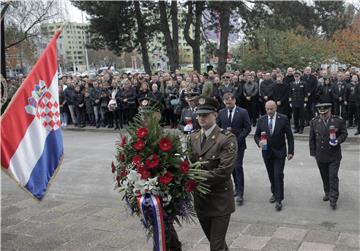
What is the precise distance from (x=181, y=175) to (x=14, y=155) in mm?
2111

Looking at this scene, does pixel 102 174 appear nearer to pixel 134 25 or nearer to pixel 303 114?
pixel 303 114

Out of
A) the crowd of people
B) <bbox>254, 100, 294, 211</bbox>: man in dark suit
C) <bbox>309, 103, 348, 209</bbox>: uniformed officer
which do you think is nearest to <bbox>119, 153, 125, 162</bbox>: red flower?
<bbox>254, 100, 294, 211</bbox>: man in dark suit

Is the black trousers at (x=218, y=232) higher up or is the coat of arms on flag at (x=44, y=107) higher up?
the coat of arms on flag at (x=44, y=107)

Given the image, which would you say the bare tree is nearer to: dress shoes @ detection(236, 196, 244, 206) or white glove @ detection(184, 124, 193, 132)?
white glove @ detection(184, 124, 193, 132)

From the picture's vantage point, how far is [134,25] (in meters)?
27.3

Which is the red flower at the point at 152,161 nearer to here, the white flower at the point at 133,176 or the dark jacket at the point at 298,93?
the white flower at the point at 133,176

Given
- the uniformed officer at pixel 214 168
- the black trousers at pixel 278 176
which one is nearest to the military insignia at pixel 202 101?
the uniformed officer at pixel 214 168

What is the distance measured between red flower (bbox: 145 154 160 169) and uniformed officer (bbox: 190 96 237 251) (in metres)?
0.66

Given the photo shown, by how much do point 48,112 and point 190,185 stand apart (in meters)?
2.25

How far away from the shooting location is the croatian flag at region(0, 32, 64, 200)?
5.14 m

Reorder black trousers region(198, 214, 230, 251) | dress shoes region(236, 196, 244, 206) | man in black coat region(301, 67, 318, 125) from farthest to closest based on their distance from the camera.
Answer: man in black coat region(301, 67, 318, 125) < dress shoes region(236, 196, 244, 206) < black trousers region(198, 214, 230, 251)

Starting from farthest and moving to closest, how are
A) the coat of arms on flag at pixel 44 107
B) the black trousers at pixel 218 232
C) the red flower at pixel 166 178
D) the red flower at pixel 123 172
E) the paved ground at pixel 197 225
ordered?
the paved ground at pixel 197 225
the coat of arms on flag at pixel 44 107
the black trousers at pixel 218 232
the red flower at pixel 123 172
the red flower at pixel 166 178

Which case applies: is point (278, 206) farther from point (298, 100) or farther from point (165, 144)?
point (298, 100)

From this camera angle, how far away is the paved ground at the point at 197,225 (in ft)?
20.9
